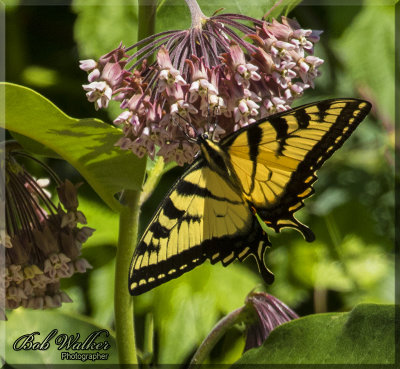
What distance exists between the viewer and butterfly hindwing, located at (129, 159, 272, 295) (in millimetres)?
1317

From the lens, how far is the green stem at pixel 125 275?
1.41 meters

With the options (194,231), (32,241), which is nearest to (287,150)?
(194,231)

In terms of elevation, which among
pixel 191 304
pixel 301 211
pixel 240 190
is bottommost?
Result: pixel 191 304

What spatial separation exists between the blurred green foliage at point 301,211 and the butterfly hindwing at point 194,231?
52cm

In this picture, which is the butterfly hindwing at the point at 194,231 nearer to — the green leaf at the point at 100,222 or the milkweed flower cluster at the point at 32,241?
the milkweed flower cluster at the point at 32,241

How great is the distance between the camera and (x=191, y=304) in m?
2.01

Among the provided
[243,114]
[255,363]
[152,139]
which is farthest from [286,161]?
[255,363]

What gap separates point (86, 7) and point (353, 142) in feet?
3.46

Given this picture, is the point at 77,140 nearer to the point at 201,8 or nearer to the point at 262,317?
the point at 201,8

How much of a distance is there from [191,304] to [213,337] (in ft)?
1.45

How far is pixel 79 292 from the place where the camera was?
2.00 meters

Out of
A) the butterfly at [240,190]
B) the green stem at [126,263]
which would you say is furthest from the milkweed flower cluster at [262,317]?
the green stem at [126,263]

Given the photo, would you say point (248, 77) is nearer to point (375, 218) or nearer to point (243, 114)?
point (243, 114)

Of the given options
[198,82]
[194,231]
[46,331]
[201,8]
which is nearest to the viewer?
[198,82]
